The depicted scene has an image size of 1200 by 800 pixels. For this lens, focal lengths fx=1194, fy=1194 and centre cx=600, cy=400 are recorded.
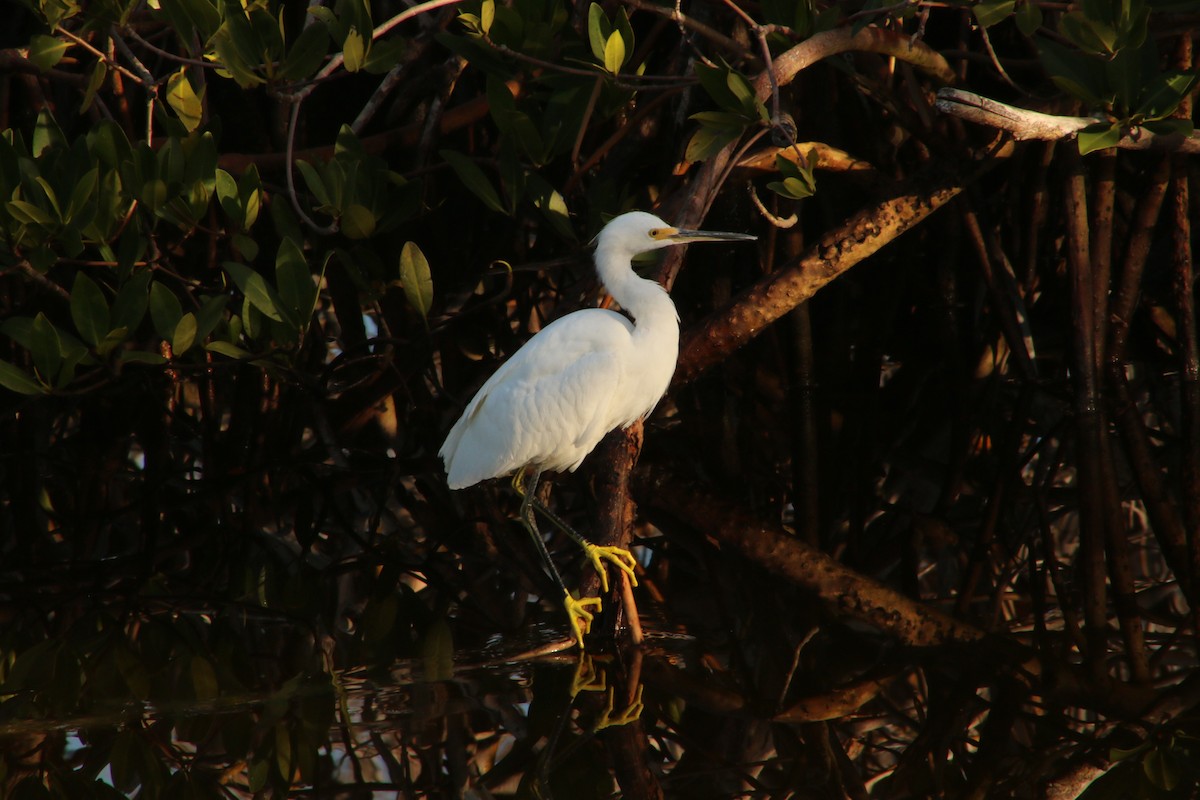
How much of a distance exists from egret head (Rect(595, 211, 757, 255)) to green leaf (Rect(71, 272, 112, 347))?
1585 mm

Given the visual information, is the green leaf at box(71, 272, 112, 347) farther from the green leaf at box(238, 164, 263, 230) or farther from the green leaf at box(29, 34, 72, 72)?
the green leaf at box(29, 34, 72, 72)

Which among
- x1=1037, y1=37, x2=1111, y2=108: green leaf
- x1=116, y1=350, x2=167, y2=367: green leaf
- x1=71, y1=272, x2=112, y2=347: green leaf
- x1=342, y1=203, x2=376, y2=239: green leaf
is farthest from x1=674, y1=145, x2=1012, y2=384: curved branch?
x1=71, y1=272, x2=112, y2=347: green leaf

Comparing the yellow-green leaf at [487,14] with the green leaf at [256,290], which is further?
the green leaf at [256,290]

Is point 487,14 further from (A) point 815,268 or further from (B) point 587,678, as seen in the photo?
(B) point 587,678

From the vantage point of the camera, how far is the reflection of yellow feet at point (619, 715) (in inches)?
106

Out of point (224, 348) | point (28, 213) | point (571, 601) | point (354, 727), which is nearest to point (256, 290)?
point (224, 348)

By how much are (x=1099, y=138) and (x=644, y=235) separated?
1270 mm

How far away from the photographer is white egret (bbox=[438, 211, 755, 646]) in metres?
3.45

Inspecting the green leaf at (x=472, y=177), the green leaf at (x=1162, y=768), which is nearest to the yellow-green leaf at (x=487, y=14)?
the green leaf at (x=472, y=177)

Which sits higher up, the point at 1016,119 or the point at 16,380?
the point at 1016,119

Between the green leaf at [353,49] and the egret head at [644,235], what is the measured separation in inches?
34.5

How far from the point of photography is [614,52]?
331 centimetres

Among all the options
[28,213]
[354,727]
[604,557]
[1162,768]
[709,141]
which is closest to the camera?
[1162,768]

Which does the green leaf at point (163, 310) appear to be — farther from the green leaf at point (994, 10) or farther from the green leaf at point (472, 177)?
the green leaf at point (994, 10)
